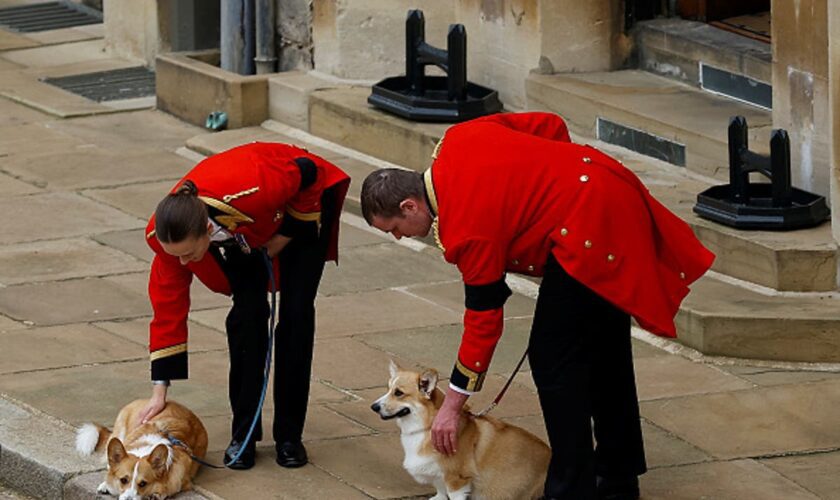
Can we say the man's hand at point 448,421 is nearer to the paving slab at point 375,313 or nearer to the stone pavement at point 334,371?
the stone pavement at point 334,371

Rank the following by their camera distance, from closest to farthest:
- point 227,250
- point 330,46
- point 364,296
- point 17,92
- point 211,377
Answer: point 227,250 < point 211,377 < point 364,296 < point 330,46 < point 17,92

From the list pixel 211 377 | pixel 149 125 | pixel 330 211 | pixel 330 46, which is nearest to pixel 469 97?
pixel 330 46

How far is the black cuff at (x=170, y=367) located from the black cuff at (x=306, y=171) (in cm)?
80

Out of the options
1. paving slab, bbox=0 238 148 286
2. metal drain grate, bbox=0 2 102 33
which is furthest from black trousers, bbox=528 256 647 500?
metal drain grate, bbox=0 2 102 33

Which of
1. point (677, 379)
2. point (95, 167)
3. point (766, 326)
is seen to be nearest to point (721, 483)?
point (677, 379)

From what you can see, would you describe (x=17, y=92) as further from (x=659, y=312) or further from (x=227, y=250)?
(x=659, y=312)

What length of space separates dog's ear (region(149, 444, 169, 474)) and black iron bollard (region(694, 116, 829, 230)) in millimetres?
3635

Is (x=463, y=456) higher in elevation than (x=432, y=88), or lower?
lower

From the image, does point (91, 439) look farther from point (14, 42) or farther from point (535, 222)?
point (14, 42)

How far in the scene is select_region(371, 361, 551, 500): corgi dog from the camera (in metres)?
7.02

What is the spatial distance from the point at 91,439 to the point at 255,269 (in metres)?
0.98

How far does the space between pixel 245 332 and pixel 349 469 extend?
2.31 feet

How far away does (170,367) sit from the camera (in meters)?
7.26

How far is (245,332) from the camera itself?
290 inches
